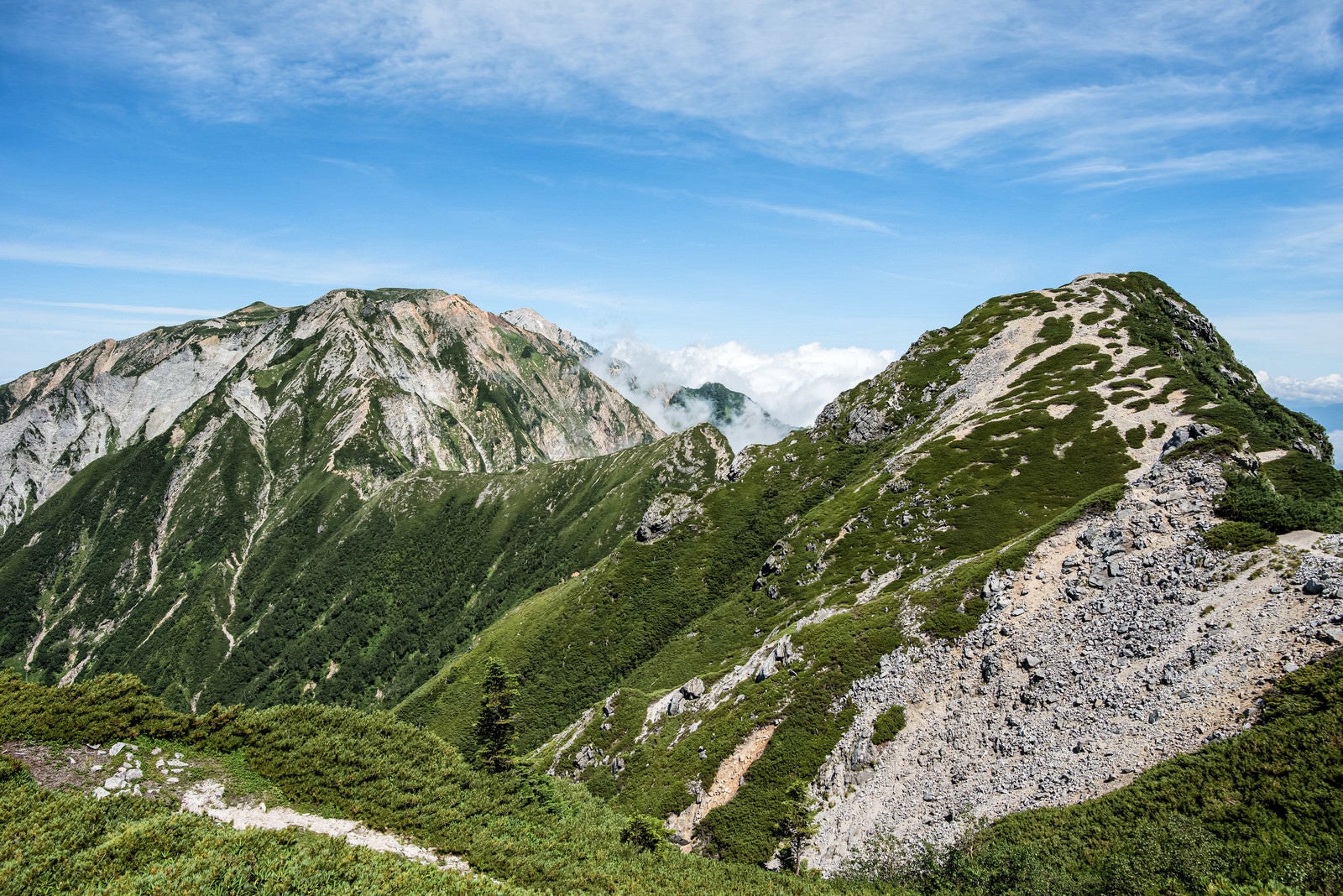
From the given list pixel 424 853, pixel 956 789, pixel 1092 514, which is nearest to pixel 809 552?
pixel 1092 514

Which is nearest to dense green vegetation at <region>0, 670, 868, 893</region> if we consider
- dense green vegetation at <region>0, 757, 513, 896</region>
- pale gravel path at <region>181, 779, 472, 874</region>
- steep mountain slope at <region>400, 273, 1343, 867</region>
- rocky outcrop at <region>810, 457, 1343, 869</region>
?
dense green vegetation at <region>0, 757, 513, 896</region>

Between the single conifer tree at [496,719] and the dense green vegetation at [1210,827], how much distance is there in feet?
128

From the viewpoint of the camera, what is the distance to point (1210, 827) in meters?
32.4

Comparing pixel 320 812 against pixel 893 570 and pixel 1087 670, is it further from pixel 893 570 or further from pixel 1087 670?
pixel 893 570

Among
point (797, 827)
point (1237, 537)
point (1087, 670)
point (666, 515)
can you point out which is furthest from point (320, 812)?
point (666, 515)

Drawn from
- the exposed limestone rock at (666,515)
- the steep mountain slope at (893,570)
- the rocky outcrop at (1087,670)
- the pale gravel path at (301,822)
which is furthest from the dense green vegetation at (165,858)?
the exposed limestone rock at (666,515)

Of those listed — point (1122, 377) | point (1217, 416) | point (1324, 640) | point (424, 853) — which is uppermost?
point (1122, 377)

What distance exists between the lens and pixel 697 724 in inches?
3211

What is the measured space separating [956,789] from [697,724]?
3913 centimetres

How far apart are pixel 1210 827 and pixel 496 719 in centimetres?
5614

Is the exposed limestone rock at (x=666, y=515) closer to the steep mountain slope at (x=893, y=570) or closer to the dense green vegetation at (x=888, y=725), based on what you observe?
the steep mountain slope at (x=893, y=570)

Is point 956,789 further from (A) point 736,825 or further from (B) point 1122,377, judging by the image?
(B) point 1122,377

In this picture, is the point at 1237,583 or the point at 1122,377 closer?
the point at 1237,583

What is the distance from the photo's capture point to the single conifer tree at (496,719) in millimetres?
62281
